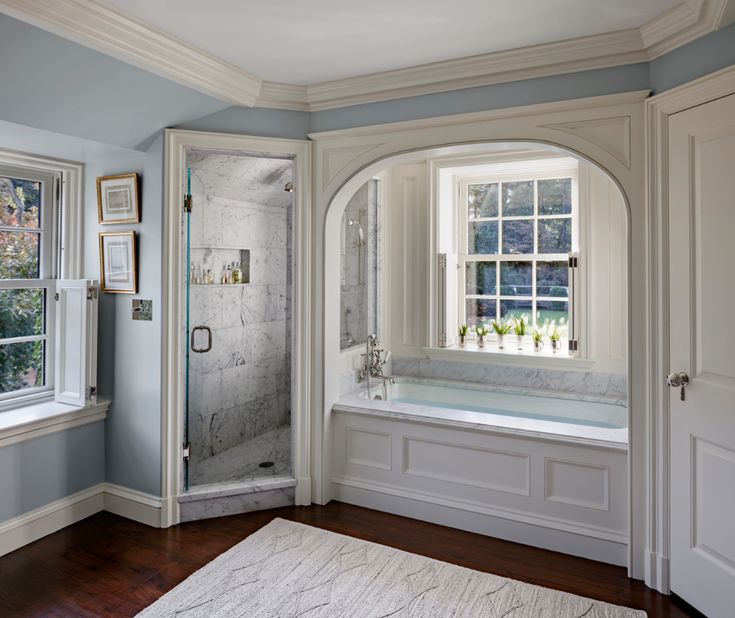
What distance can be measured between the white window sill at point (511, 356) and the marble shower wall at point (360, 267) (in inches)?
23.1

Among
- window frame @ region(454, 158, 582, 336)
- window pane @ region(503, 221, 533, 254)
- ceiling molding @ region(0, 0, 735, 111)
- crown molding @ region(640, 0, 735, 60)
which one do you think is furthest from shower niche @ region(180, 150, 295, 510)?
crown molding @ region(640, 0, 735, 60)

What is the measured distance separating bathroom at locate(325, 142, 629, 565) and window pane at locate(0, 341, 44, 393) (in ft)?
5.67

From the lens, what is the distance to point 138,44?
2.29 meters

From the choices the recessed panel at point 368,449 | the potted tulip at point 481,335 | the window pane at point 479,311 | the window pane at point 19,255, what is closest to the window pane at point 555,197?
the window pane at point 479,311

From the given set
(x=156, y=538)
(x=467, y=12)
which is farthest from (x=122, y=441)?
Answer: (x=467, y=12)

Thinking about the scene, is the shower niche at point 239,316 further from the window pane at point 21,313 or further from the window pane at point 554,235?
the window pane at point 554,235

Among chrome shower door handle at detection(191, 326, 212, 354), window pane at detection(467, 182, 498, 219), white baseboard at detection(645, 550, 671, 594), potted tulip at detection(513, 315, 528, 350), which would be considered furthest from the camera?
window pane at detection(467, 182, 498, 219)

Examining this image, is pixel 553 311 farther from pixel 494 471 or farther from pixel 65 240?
pixel 65 240

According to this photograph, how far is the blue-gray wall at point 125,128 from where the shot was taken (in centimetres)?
224

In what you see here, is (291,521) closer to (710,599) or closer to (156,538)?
(156,538)

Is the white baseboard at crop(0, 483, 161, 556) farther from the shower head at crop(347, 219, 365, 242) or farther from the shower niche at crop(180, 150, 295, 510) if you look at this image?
the shower head at crop(347, 219, 365, 242)

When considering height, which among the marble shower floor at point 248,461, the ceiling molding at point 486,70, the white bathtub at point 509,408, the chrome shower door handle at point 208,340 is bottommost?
the marble shower floor at point 248,461

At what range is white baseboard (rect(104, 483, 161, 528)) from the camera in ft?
9.62

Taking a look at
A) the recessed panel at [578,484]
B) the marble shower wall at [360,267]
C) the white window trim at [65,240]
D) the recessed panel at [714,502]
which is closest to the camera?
the recessed panel at [714,502]
